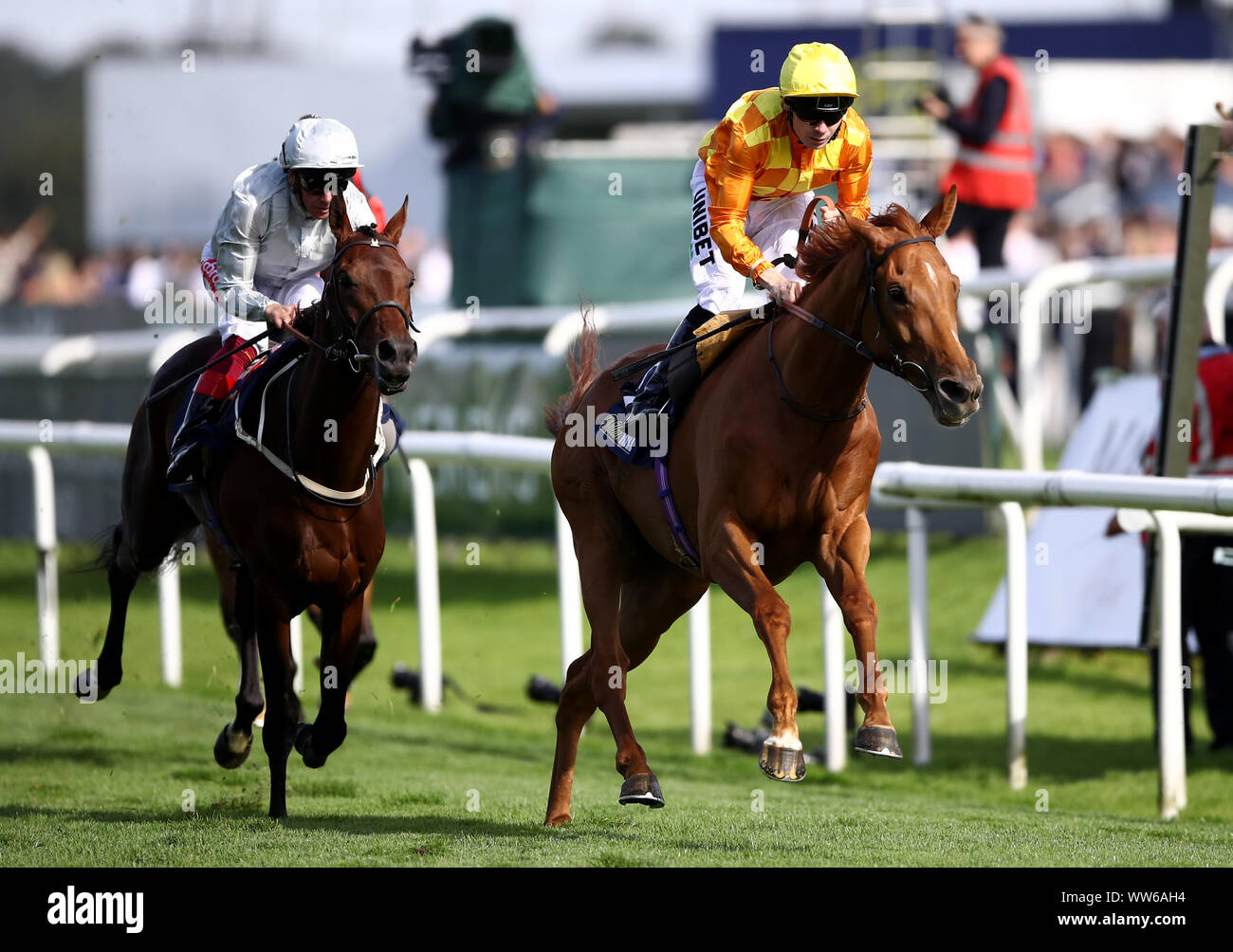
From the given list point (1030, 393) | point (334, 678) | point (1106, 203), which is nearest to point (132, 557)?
point (334, 678)

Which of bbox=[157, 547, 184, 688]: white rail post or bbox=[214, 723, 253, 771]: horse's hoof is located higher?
bbox=[214, 723, 253, 771]: horse's hoof

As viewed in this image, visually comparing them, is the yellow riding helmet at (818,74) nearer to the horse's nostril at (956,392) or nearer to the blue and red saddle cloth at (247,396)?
the horse's nostril at (956,392)

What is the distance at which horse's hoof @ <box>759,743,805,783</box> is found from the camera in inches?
193

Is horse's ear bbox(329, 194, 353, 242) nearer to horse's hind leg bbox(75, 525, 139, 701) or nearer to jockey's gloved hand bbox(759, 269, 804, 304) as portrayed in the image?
jockey's gloved hand bbox(759, 269, 804, 304)

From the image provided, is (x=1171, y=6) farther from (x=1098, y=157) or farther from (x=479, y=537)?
(x=479, y=537)

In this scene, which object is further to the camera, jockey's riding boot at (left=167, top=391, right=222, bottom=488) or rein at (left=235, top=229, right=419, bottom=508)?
jockey's riding boot at (left=167, top=391, right=222, bottom=488)

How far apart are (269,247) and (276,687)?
1520 millimetres

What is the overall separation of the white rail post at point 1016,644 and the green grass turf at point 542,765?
0.17 metres

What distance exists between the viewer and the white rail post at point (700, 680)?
788 cm

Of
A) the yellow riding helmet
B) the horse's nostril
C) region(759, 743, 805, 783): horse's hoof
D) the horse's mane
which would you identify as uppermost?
the yellow riding helmet

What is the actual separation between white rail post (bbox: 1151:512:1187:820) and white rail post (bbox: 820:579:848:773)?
4.57 feet

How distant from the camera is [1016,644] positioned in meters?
7.10

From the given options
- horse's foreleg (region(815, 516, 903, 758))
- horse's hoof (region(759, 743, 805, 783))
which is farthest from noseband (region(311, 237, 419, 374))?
horse's hoof (region(759, 743, 805, 783))
